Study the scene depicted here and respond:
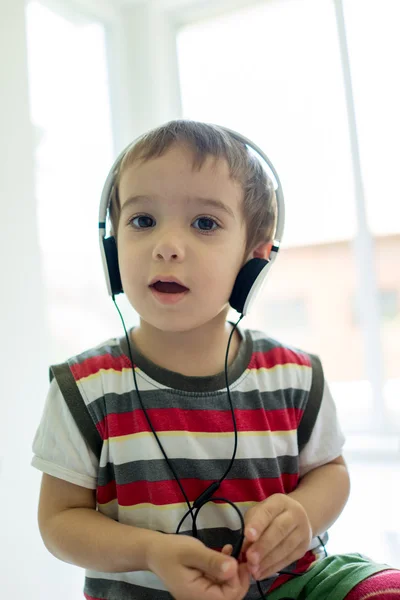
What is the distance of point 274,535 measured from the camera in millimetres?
668

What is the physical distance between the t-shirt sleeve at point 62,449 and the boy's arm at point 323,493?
29 centimetres

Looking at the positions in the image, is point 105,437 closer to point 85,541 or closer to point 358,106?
point 85,541

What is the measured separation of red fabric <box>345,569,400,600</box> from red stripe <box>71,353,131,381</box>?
0.42 m

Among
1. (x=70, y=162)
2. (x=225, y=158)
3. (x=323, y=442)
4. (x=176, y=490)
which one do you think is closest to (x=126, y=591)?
(x=176, y=490)

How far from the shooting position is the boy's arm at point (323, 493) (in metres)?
0.81

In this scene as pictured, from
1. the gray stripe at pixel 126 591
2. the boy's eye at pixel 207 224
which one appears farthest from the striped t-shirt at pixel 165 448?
the boy's eye at pixel 207 224

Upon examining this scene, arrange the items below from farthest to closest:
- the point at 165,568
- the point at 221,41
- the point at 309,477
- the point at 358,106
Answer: the point at 221,41
the point at 358,106
the point at 309,477
the point at 165,568

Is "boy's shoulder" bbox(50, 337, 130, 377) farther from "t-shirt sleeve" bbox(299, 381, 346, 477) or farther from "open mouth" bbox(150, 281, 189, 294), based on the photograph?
"t-shirt sleeve" bbox(299, 381, 346, 477)

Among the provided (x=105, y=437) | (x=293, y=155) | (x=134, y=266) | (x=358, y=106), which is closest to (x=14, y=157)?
(x=134, y=266)

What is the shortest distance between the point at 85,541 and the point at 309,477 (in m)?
0.35

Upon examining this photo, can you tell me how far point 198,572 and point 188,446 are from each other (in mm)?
186

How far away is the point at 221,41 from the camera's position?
5.54 feet

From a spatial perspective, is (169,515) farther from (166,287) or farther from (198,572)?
(166,287)

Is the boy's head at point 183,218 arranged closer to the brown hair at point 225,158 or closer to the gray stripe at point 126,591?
the brown hair at point 225,158
